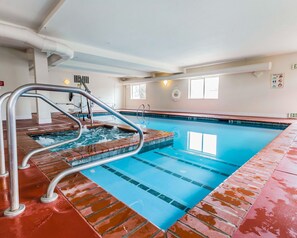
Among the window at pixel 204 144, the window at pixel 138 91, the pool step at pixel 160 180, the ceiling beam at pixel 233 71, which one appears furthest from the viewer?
the window at pixel 138 91

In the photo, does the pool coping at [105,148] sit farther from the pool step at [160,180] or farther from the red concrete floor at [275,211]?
the red concrete floor at [275,211]

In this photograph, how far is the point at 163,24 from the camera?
371cm

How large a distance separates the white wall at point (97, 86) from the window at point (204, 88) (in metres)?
5.54

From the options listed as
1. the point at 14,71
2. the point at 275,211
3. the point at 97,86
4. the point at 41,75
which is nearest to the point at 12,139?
the point at 275,211

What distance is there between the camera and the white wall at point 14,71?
529 centimetres

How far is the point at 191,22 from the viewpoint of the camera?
11.8 ft

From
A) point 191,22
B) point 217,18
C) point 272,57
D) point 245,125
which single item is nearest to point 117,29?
point 191,22

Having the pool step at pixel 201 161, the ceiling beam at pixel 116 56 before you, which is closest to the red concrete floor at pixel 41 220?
the pool step at pixel 201 161

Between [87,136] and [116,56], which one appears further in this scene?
[116,56]

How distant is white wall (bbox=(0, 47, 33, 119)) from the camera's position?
529 cm

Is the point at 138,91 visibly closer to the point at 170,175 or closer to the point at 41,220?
the point at 170,175

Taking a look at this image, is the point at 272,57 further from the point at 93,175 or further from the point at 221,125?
the point at 93,175

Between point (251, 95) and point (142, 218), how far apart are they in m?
7.43

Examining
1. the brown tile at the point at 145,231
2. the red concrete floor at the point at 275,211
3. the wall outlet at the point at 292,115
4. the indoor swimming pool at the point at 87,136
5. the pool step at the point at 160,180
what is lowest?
the pool step at the point at 160,180
